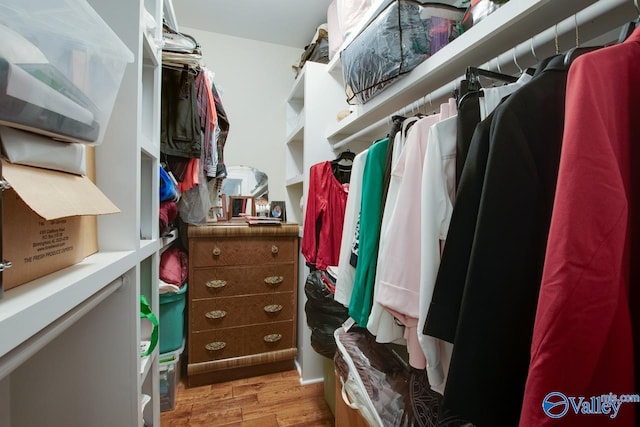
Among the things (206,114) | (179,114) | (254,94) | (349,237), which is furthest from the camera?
(254,94)

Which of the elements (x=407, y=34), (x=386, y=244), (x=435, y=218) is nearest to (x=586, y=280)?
(x=435, y=218)

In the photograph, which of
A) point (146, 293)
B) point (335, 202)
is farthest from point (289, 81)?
point (146, 293)

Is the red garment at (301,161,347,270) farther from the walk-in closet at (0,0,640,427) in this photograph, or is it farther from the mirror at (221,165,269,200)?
the mirror at (221,165,269,200)

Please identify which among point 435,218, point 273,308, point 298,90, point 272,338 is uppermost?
point 298,90

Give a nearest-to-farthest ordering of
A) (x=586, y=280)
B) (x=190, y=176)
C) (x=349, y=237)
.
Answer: (x=586, y=280), (x=349, y=237), (x=190, y=176)

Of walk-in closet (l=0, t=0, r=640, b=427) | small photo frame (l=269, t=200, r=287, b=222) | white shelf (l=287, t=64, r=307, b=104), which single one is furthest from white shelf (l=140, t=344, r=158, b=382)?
white shelf (l=287, t=64, r=307, b=104)

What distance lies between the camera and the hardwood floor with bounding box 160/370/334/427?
134 cm

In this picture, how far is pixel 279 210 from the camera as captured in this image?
2.13 m

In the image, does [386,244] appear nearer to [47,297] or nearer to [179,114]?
[47,297]

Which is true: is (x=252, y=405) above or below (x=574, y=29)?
below

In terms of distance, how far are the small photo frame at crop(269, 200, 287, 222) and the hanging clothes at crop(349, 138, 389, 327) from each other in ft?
4.38

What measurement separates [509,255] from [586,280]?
10 cm

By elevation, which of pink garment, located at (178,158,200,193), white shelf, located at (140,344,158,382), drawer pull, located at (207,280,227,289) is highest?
pink garment, located at (178,158,200,193)
